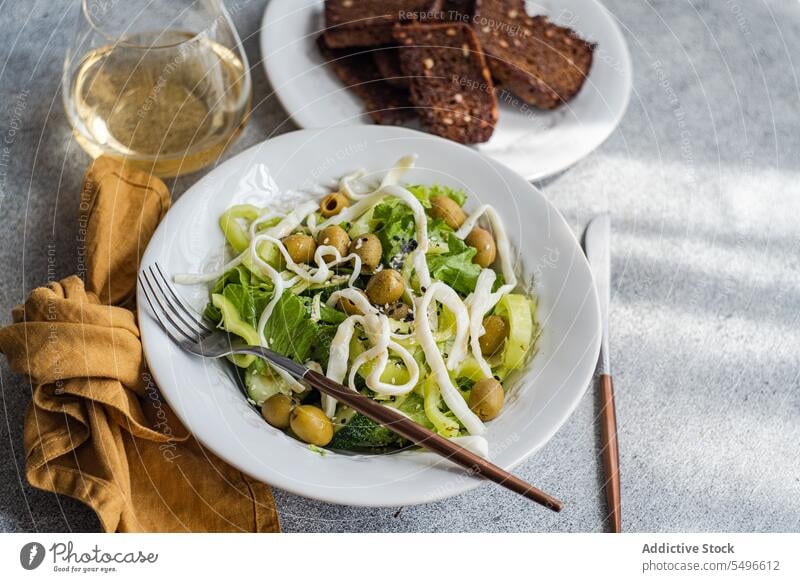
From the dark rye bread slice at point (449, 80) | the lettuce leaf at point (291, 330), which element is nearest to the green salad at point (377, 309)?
the lettuce leaf at point (291, 330)

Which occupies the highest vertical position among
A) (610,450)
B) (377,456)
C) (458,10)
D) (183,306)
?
(458,10)

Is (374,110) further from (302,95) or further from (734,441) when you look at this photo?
(734,441)

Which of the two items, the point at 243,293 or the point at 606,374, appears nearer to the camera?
the point at 243,293

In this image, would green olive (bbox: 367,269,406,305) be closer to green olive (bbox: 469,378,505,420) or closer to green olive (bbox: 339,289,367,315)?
green olive (bbox: 339,289,367,315)

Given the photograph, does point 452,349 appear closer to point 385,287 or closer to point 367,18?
point 385,287

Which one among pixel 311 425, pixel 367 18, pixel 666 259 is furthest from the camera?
pixel 367 18

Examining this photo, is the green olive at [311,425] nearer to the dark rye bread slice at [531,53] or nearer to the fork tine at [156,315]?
the fork tine at [156,315]

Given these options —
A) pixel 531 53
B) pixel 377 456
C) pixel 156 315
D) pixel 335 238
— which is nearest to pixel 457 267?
pixel 335 238

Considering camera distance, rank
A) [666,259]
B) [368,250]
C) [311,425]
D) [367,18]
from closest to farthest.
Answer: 1. [311,425]
2. [368,250]
3. [666,259]
4. [367,18]
